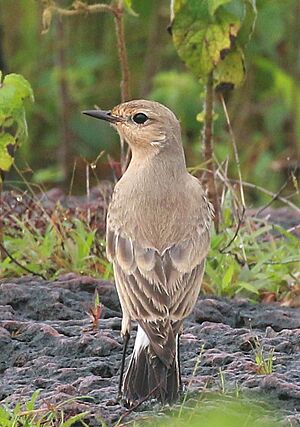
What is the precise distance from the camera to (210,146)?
27.0 ft

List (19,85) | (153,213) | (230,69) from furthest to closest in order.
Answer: (230,69)
(19,85)
(153,213)

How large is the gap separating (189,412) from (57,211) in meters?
2.76

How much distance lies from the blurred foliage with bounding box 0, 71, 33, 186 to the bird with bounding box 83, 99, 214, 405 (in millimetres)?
Answer: 490

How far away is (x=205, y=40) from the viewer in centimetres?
768

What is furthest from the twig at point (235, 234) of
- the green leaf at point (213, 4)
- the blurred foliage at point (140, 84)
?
the blurred foliage at point (140, 84)

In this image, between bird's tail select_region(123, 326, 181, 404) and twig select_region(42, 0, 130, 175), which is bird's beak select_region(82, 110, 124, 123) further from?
bird's tail select_region(123, 326, 181, 404)

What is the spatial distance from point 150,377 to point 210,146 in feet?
9.41

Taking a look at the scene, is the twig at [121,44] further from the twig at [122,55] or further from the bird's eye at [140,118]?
the bird's eye at [140,118]

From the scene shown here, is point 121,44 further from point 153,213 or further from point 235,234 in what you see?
point 153,213

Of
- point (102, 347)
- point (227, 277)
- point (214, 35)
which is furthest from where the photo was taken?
point (214, 35)

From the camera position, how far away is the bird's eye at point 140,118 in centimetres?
674

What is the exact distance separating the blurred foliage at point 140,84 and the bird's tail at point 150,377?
7.14m

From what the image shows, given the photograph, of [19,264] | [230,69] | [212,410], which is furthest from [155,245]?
[230,69]

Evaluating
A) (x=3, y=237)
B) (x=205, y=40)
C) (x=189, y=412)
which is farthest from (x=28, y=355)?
(x=205, y=40)
